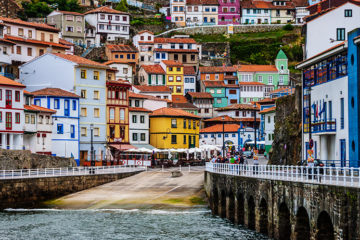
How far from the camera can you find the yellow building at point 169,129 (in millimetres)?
110562

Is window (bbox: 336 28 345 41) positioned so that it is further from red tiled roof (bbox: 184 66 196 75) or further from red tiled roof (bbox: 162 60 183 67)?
red tiled roof (bbox: 184 66 196 75)

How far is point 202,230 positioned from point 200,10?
14101 cm

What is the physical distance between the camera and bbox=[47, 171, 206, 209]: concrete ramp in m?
64.6

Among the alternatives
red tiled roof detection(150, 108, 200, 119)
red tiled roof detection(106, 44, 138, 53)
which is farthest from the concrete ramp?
red tiled roof detection(106, 44, 138, 53)

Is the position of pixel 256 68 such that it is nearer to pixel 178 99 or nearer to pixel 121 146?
pixel 178 99

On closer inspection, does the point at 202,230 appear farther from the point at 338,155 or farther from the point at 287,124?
the point at 287,124

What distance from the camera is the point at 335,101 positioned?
2151 inches

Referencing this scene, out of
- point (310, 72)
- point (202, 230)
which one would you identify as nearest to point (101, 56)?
point (310, 72)

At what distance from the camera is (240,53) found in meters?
170

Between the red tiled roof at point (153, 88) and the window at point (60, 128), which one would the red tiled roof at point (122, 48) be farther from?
the window at point (60, 128)

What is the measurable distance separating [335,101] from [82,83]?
50166 millimetres

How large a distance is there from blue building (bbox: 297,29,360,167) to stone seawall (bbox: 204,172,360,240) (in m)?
5.69

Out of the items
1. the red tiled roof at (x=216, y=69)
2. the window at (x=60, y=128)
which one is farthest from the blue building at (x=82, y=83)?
the red tiled roof at (x=216, y=69)

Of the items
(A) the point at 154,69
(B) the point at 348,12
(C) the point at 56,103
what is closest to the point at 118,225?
(B) the point at 348,12
